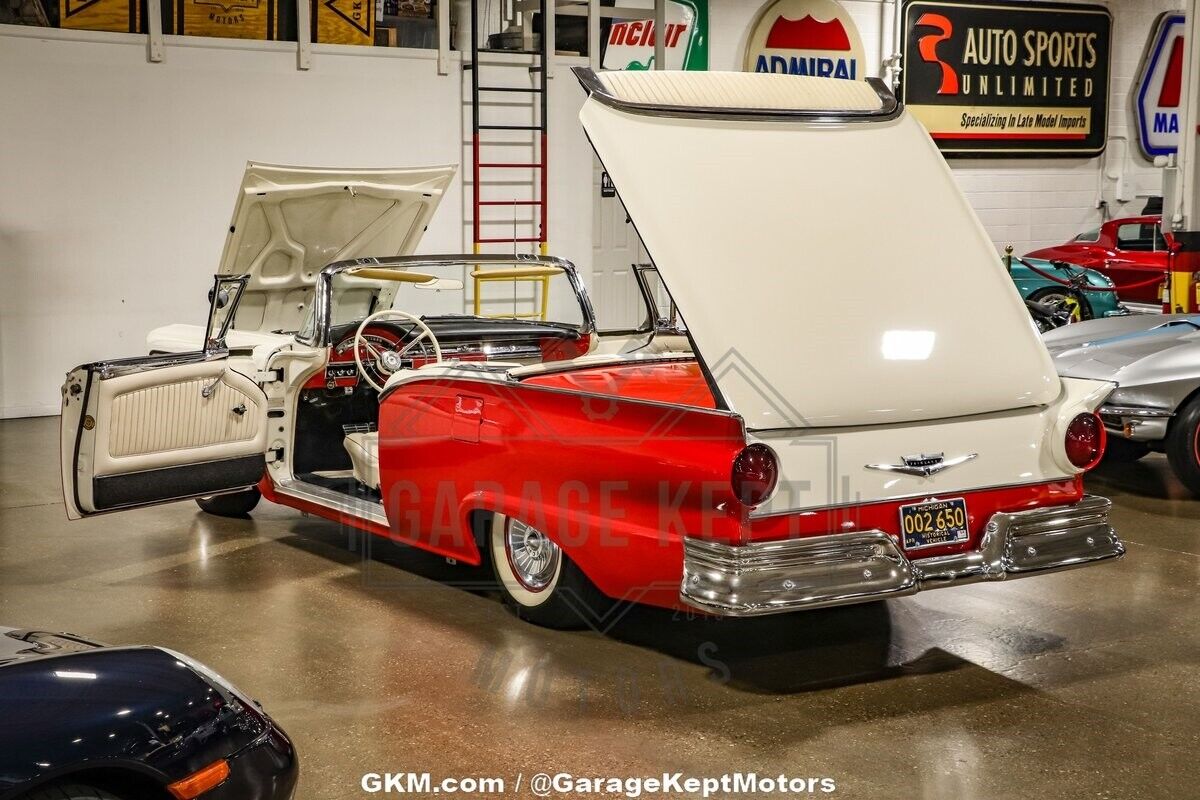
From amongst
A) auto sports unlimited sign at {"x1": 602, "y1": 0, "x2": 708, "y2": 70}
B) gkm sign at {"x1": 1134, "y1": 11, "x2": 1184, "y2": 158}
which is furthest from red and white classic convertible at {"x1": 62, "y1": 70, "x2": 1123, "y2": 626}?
gkm sign at {"x1": 1134, "y1": 11, "x2": 1184, "y2": 158}

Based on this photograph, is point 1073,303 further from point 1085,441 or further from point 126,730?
point 126,730

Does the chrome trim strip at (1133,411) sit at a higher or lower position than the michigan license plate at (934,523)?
higher

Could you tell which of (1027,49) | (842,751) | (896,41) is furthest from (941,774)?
(1027,49)

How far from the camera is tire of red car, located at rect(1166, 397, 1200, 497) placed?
724 cm

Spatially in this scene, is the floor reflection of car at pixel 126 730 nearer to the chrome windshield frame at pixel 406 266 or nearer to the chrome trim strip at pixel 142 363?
the chrome trim strip at pixel 142 363

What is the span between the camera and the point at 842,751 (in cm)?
390

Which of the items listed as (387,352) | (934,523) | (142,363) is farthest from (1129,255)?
(142,363)

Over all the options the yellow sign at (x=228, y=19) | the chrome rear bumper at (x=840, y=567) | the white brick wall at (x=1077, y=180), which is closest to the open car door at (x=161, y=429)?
the chrome rear bumper at (x=840, y=567)

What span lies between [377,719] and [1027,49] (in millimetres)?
16828

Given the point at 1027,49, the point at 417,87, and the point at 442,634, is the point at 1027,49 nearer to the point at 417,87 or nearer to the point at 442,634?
the point at 417,87

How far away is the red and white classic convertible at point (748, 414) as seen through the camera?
13.7 ft

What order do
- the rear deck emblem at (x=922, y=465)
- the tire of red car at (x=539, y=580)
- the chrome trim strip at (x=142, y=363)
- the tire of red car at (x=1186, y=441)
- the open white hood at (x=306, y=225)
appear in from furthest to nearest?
the tire of red car at (x=1186, y=441) → the open white hood at (x=306, y=225) → the chrome trim strip at (x=142, y=363) → the tire of red car at (x=539, y=580) → the rear deck emblem at (x=922, y=465)

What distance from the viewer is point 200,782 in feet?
8.09

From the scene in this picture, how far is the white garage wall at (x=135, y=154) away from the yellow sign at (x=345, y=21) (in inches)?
6.0
